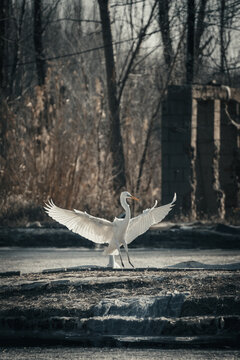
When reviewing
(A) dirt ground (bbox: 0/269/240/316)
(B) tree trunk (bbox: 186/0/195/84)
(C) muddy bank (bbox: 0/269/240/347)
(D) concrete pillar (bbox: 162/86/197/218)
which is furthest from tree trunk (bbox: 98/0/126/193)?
(C) muddy bank (bbox: 0/269/240/347)

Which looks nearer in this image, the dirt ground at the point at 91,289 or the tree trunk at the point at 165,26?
the dirt ground at the point at 91,289

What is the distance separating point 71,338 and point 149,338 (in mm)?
618

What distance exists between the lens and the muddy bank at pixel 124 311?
515cm

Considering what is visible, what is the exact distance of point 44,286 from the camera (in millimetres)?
6234

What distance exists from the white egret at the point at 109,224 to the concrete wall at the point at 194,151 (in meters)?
7.28

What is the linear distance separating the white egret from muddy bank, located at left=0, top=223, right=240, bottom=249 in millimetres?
3983

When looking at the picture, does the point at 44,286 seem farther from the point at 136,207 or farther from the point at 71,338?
the point at 136,207

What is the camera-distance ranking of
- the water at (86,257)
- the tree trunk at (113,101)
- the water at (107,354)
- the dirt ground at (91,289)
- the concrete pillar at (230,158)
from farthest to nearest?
the tree trunk at (113,101) < the concrete pillar at (230,158) < the water at (86,257) < the dirt ground at (91,289) < the water at (107,354)

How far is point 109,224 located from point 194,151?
26.4 feet

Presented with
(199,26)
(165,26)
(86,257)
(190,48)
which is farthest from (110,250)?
(199,26)

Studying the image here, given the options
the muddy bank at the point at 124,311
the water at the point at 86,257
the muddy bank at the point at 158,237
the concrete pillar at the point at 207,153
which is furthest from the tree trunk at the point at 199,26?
the muddy bank at the point at 124,311

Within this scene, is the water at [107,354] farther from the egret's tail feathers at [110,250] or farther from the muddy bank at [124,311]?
the egret's tail feathers at [110,250]

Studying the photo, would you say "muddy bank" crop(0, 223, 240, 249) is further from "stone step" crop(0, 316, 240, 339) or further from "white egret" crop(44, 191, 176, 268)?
"stone step" crop(0, 316, 240, 339)

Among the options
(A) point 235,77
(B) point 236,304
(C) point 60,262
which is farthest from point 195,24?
(B) point 236,304
